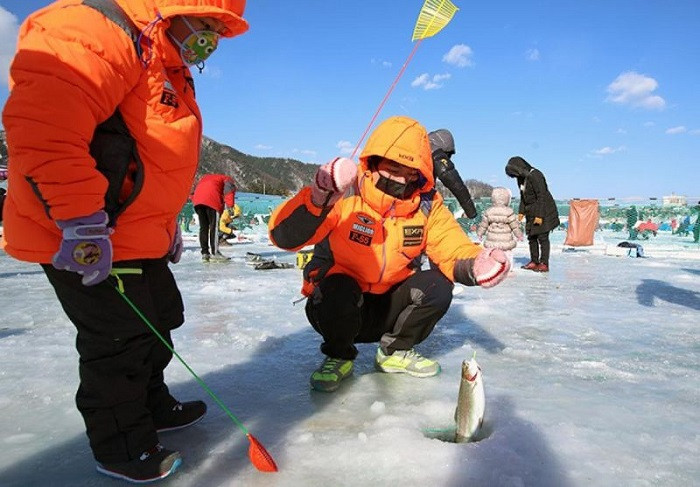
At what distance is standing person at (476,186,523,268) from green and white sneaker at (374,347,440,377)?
Result: 19.5 feet

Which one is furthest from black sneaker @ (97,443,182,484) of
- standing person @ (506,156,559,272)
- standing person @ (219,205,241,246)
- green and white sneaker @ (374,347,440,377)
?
standing person @ (219,205,241,246)

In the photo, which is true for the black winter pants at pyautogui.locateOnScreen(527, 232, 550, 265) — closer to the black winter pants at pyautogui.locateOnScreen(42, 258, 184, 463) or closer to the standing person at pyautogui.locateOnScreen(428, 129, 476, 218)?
the standing person at pyautogui.locateOnScreen(428, 129, 476, 218)

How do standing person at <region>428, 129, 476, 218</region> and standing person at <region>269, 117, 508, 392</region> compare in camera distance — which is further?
standing person at <region>428, 129, 476, 218</region>

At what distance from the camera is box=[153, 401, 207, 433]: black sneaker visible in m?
1.84

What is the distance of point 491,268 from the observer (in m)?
2.21

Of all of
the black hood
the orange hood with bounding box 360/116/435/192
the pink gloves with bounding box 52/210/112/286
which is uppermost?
the black hood

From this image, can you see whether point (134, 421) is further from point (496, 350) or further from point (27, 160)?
point (496, 350)

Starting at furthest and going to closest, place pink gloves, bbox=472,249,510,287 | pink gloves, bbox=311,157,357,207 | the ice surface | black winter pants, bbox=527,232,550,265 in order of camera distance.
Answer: black winter pants, bbox=527,232,550,265
pink gloves, bbox=472,249,510,287
pink gloves, bbox=311,157,357,207
the ice surface

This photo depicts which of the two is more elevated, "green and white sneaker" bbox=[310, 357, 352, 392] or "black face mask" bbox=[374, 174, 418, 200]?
"black face mask" bbox=[374, 174, 418, 200]

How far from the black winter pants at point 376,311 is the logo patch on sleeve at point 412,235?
0.19m

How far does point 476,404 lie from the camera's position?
5.62ft

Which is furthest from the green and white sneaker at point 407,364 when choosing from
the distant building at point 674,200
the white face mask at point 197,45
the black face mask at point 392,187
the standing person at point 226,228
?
the distant building at point 674,200

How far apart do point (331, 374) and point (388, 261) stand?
0.64 meters

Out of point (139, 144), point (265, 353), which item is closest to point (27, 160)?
point (139, 144)
